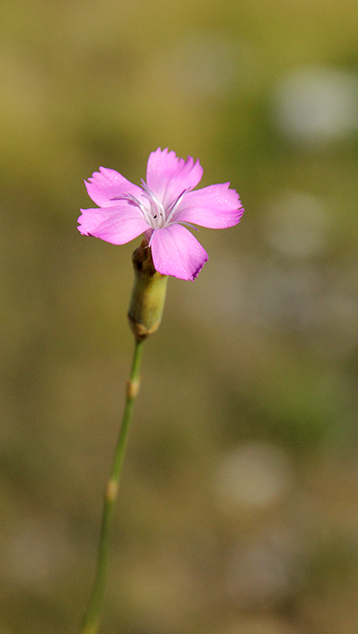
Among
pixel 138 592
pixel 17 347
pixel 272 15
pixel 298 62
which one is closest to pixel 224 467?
pixel 138 592

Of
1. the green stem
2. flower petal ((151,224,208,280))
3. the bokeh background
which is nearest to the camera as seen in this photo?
flower petal ((151,224,208,280))

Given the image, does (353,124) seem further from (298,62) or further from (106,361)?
(106,361)

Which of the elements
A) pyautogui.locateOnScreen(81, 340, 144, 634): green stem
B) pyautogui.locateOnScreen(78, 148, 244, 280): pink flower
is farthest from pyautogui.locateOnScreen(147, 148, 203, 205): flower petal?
pyautogui.locateOnScreen(81, 340, 144, 634): green stem

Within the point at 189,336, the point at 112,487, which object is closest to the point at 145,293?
the point at 112,487

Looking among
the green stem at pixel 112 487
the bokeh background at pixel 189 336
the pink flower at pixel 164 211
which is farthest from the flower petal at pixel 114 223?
the bokeh background at pixel 189 336

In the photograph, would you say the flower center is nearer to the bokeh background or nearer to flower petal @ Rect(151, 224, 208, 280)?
flower petal @ Rect(151, 224, 208, 280)

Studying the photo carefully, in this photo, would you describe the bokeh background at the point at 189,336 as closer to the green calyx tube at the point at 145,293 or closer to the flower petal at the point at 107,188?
the green calyx tube at the point at 145,293

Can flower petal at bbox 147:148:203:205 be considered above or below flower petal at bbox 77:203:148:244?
above
